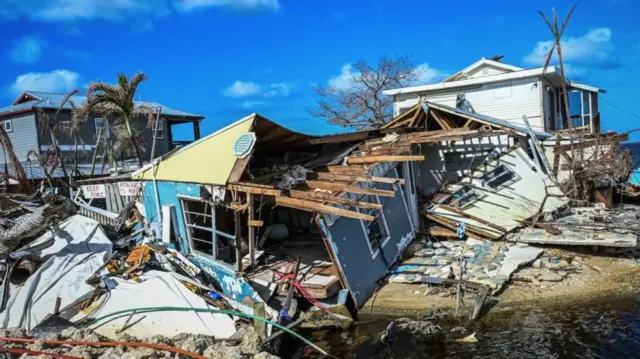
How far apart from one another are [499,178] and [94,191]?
14.0 m

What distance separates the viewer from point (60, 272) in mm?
11352

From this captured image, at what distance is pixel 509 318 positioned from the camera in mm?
9555

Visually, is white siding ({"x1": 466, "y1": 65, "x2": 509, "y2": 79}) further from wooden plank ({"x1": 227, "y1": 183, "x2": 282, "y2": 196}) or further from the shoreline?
wooden plank ({"x1": 227, "y1": 183, "x2": 282, "y2": 196})

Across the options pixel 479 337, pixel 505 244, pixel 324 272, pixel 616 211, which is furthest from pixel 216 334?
pixel 616 211

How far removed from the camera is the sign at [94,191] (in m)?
16.1

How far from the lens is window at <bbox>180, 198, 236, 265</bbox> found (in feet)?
39.5

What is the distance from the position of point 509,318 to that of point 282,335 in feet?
15.5

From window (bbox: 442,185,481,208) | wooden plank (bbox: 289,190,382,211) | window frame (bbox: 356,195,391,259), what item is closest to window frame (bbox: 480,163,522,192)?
window (bbox: 442,185,481,208)

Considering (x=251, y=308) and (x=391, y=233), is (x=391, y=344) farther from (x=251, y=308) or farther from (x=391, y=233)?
(x=391, y=233)

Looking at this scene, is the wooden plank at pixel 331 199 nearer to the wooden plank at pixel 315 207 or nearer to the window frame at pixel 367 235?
the wooden plank at pixel 315 207

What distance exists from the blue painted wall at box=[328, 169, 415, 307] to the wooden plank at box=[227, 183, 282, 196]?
1.51 metres

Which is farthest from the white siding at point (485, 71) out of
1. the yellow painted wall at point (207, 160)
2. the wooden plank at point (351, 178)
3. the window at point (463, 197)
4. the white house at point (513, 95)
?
the yellow painted wall at point (207, 160)

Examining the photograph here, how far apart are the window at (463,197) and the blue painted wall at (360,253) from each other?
9.78 feet

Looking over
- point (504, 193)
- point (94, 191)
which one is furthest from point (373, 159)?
point (94, 191)
